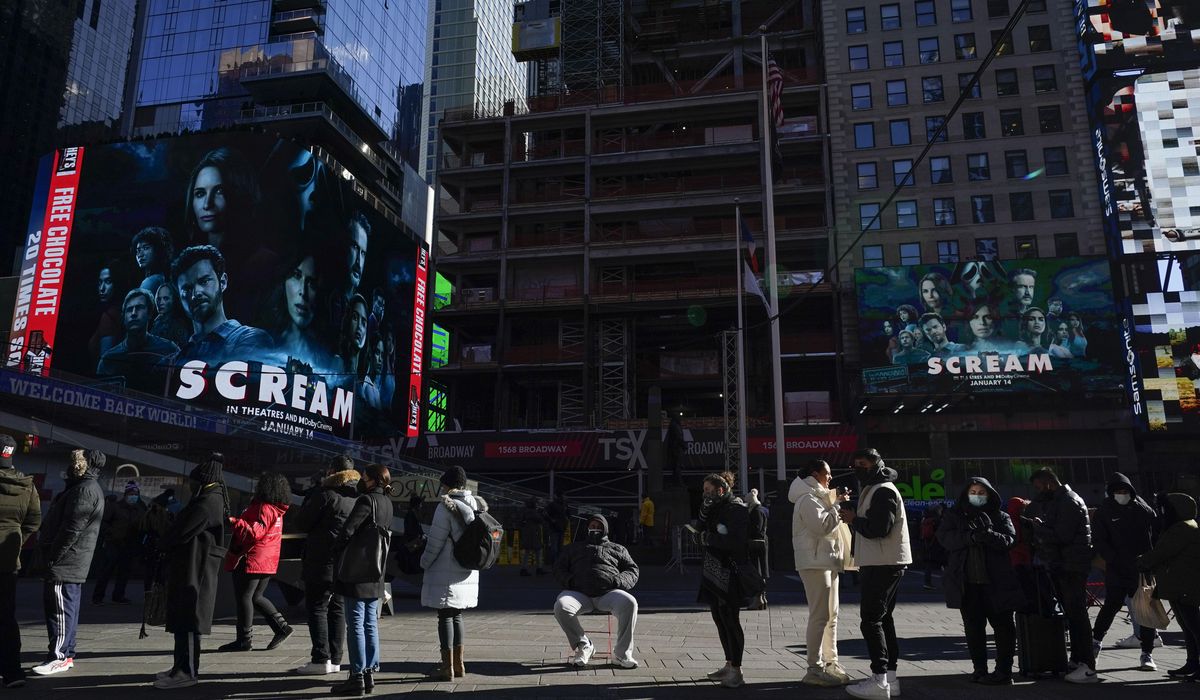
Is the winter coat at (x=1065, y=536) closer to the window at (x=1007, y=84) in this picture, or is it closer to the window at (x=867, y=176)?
the window at (x=867, y=176)

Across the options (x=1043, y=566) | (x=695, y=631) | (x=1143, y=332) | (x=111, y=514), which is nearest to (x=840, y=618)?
(x=695, y=631)

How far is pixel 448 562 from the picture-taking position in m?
6.70

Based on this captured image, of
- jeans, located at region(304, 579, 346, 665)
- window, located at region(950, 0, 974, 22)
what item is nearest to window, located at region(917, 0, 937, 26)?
window, located at region(950, 0, 974, 22)

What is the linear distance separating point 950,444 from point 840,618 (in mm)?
31752

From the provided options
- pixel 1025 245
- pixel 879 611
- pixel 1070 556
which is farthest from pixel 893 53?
pixel 879 611

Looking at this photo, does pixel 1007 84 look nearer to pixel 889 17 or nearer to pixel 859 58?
pixel 889 17

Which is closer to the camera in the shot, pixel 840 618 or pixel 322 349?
pixel 840 618

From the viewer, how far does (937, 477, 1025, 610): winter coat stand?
6500 millimetres

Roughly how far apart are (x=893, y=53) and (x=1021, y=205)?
444 inches

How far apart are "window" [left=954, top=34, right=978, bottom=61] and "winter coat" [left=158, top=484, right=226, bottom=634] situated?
47.1 m

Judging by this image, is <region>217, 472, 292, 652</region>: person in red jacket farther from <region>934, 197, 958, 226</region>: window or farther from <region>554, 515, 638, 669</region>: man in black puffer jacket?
<region>934, 197, 958, 226</region>: window

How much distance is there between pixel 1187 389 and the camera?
126ft

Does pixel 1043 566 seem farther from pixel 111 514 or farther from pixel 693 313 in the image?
pixel 693 313

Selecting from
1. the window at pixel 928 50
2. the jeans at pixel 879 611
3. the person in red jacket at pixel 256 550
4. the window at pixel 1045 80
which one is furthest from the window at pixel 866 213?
the person in red jacket at pixel 256 550
